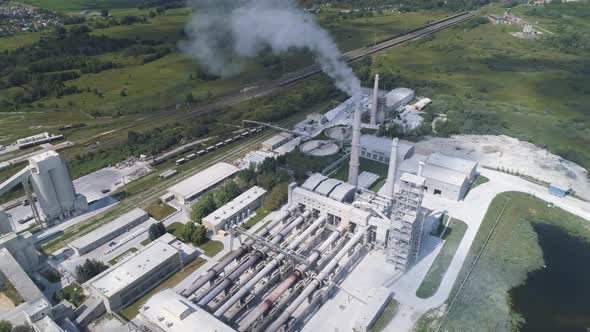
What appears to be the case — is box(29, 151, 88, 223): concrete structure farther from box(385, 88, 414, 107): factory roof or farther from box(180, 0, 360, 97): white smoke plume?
box(385, 88, 414, 107): factory roof

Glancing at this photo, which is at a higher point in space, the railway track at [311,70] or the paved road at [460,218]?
the railway track at [311,70]

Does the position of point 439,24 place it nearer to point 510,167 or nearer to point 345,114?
point 345,114

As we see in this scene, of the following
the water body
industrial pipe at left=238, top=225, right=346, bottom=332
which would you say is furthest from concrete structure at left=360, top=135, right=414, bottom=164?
industrial pipe at left=238, top=225, right=346, bottom=332

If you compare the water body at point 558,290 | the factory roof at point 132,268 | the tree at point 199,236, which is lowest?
the water body at point 558,290

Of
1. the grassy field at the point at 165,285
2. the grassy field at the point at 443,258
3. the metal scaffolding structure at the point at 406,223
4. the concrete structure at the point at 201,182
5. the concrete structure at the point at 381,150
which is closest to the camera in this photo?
the grassy field at the point at 165,285

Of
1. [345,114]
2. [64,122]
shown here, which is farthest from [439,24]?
[64,122]

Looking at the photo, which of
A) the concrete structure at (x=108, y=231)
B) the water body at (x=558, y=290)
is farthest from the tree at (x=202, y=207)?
the water body at (x=558, y=290)

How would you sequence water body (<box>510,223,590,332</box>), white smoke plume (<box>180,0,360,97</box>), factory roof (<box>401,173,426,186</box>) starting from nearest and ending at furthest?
water body (<box>510,223,590,332</box>), factory roof (<box>401,173,426,186</box>), white smoke plume (<box>180,0,360,97</box>)

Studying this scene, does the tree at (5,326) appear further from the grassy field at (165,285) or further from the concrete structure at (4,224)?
the concrete structure at (4,224)
